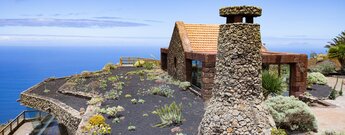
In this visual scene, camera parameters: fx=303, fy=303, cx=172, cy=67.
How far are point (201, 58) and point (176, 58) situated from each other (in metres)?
6.37

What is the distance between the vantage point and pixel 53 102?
721 inches

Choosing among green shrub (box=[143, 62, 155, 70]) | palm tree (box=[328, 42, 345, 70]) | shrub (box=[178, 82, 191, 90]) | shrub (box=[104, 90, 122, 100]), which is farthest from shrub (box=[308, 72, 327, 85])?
green shrub (box=[143, 62, 155, 70])

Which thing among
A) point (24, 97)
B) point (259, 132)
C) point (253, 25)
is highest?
point (253, 25)

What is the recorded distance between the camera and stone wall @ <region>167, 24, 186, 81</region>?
2080cm

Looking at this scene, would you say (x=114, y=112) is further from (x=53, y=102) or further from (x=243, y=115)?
(x=243, y=115)

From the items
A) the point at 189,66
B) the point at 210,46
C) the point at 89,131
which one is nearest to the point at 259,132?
the point at 89,131

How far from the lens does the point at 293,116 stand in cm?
1207

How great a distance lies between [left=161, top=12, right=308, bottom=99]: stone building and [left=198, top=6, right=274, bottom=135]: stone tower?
27.0ft

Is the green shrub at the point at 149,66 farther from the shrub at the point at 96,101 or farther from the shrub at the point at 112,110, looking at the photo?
the shrub at the point at 112,110

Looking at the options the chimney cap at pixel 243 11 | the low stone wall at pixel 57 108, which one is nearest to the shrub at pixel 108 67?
the low stone wall at pixel 57 108

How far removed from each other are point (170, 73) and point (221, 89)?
17559 millimetres

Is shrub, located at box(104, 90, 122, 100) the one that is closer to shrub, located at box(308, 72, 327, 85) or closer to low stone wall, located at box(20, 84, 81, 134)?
low stone wall, located at box(20, 84, 81, 134)

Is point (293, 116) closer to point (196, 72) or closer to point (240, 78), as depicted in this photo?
point (240, 78)

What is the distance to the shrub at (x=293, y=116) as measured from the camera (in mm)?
11922
